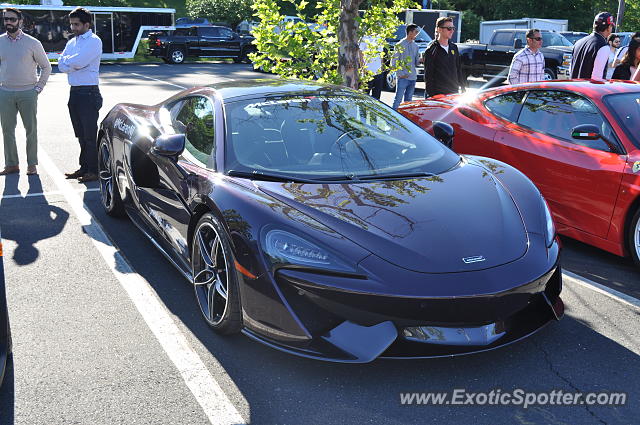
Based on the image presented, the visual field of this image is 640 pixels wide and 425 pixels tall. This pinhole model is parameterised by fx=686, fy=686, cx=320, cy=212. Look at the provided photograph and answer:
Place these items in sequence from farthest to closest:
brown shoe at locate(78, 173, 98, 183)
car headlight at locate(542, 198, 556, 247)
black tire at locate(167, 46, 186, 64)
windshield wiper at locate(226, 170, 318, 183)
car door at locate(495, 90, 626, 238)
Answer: black tire at locate(167, 46, 186, 64)
brown shoe at locate(78, 173, 98, 183)
car door at locate(495, 90, 626, 238)
windshield wiper at locate(226, 170, 318, 183)
car headlight at locate(542, 198, 556, 247)

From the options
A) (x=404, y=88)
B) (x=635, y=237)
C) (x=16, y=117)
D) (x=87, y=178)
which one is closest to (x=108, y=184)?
(x=87, y=178)

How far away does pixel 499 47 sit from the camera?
67.7ft

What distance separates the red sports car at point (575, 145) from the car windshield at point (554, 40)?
48.0 feet

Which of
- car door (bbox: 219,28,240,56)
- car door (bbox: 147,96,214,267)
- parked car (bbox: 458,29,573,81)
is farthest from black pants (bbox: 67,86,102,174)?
car door (bbox: 219,28,240,56)

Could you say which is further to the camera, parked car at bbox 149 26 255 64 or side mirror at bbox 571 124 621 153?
parked car at bbox 149 26 255 64

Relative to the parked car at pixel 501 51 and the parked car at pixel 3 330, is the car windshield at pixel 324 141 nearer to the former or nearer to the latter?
the parked car at pixel 3 330

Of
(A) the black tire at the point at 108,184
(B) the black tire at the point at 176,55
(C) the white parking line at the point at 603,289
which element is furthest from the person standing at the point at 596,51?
(B) the black tire at the point at 176,55

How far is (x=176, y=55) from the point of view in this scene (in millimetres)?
29891

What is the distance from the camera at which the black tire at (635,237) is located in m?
4.75

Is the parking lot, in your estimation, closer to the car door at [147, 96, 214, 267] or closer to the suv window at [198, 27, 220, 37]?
the car door at [147, 96, 214, 267]

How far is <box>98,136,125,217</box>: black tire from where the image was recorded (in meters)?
5.95

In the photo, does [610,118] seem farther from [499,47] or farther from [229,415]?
[499,47]

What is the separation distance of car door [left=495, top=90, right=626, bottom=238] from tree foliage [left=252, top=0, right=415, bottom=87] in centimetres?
241

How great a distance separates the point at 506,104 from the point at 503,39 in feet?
52.2
